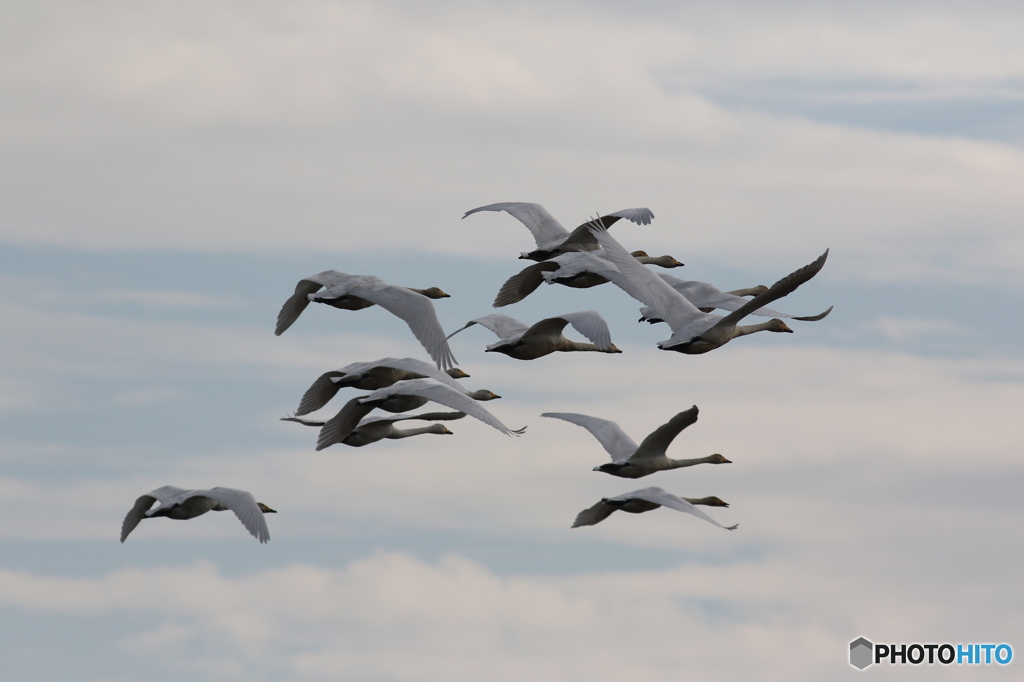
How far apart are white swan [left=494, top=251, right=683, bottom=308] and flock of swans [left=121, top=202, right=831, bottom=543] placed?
0.08ft

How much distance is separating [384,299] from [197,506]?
213 inches

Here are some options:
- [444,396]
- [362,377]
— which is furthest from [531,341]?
[444,396]

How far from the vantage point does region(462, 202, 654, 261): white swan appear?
93.7ft

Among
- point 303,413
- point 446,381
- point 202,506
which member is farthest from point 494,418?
point 202,506

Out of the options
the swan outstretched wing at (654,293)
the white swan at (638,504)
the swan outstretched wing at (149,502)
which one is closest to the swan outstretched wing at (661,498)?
the white swan at (638,504)

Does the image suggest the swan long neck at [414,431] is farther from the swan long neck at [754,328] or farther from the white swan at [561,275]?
the swan long neck at [754,328]

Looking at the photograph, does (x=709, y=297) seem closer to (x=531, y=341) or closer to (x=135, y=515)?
(x=531, y=341)

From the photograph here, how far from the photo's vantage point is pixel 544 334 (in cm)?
2895

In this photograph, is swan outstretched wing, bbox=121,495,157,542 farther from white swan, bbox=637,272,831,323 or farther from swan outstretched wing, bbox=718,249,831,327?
swan outstretched wing, bbox=718,249,831,327

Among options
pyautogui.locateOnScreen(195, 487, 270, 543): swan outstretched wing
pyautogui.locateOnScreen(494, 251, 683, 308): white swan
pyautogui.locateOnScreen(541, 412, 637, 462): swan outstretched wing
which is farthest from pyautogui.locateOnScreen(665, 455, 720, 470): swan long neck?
pyautogui.locateOnScreen(195, 487, 270, 543): swan outstretched wing

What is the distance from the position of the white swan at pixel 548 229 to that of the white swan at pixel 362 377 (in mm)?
3168

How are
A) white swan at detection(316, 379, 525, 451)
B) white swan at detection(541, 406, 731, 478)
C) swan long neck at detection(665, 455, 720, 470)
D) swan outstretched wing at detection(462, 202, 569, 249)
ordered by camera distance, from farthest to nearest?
1. swan outstretched wing at detection(462, 202, 569, 249)
2. swan long neck at detection(665, 455, 720, 470)
3. white swan at detection(541, 406, 731, 478)
4. white swan at detection(316, 379, 525, 451)

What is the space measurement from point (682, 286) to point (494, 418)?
935 cm

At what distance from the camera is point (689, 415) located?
79.8ft
